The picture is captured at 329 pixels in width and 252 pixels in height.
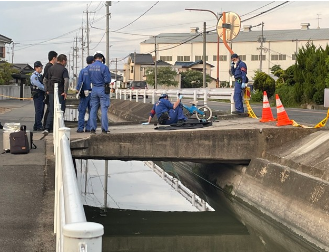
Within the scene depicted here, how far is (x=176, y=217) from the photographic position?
12828 millimetres

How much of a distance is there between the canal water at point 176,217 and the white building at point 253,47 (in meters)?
80.0

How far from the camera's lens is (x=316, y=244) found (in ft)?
30.1

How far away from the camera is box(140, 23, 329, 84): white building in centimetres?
10000

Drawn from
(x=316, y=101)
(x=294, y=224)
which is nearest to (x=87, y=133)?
(x=294, y=224)

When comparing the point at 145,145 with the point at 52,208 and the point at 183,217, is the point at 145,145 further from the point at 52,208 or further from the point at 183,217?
the point at 52,208

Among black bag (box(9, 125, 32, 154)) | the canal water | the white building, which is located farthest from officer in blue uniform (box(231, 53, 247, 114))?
the white building

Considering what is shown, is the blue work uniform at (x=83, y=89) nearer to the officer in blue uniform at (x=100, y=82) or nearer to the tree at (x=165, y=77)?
the officer in blue uniform at (x=100, y=82)

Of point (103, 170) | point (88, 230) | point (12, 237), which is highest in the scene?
point (88, 230)

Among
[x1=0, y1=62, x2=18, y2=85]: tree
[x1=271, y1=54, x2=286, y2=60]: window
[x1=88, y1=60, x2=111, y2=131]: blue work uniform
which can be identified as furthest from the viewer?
[x1=271, y1=54, x2=286, y2=60]: window

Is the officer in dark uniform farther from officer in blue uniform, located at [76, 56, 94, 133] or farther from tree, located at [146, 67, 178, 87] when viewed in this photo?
tree, located at [146, 67, 178, 87]

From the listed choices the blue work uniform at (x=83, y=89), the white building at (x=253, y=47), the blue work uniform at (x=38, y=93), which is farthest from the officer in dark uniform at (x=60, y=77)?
the white building at (x=253, y=47)

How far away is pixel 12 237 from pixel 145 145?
734cm

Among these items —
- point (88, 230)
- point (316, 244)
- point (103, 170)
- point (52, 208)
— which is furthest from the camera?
point (103, 170)

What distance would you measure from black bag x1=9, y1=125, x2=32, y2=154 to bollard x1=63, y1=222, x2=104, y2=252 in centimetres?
884
